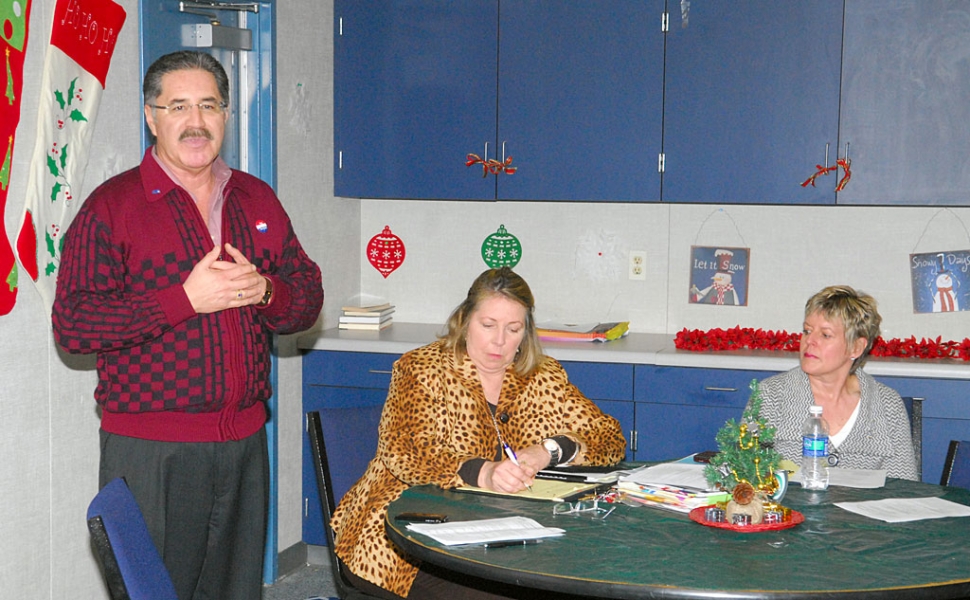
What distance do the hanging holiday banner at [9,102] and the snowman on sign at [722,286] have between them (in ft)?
8.97

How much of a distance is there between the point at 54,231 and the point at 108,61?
541mm

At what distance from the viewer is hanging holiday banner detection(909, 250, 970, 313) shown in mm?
4316

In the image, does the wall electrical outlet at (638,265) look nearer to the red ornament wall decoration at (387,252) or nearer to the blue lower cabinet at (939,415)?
the red ornament wall decoration at (387,252)

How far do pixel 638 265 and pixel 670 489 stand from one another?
2.29 metres

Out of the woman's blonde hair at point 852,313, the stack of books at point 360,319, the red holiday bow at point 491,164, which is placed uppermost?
the red holiday bow at point 491,164

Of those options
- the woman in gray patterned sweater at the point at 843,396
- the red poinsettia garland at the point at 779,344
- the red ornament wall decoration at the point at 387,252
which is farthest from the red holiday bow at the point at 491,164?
the woman in gray patterned sweater at the point at 843,396

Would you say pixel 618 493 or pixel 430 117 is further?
pixel 430 117

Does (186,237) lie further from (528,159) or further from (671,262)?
(671,262)

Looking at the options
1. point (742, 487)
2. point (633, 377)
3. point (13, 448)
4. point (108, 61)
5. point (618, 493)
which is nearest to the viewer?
point (742, 487)

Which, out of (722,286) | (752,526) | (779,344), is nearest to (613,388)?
(779,344)

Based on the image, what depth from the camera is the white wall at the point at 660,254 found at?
4391mm

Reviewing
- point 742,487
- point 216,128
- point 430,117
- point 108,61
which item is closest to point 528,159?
point 430,117

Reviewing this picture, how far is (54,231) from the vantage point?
120 inches

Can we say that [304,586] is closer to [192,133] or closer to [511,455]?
[511,455]
